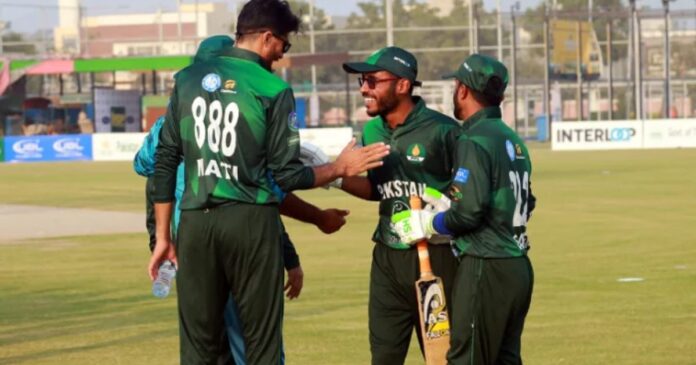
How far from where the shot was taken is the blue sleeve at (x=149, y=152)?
8.26 m

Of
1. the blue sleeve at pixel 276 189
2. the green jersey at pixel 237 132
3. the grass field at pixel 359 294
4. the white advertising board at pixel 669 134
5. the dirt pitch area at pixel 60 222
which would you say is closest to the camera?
the green jersey at pixel 237 132

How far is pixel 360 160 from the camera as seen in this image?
7637 mm

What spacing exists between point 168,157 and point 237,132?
473 millimetres

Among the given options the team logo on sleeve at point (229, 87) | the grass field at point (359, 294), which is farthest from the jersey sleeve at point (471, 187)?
the grass field at point (359, 294)

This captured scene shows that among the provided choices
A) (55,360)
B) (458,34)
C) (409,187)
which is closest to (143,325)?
(55,360)

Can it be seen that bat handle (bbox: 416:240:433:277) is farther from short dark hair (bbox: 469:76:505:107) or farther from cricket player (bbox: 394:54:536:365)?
short dark hair (bbox: 469:76:505:107)

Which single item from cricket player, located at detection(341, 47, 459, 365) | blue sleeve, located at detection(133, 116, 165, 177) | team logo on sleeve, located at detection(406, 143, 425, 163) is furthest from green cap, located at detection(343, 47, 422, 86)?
blue sleeve, located at detection(133, 116, 165, 177)

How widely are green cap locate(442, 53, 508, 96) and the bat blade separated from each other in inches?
39.3

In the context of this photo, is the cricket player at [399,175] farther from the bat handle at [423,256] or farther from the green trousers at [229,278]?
the green trousers at [229,278]

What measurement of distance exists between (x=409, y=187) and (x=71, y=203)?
26362mm

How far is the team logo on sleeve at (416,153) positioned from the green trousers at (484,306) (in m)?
0.63

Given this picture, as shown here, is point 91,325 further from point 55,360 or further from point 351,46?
point 351,46

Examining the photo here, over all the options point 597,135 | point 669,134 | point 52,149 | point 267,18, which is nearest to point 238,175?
point 267,18

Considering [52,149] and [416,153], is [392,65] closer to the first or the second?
[416,153]
